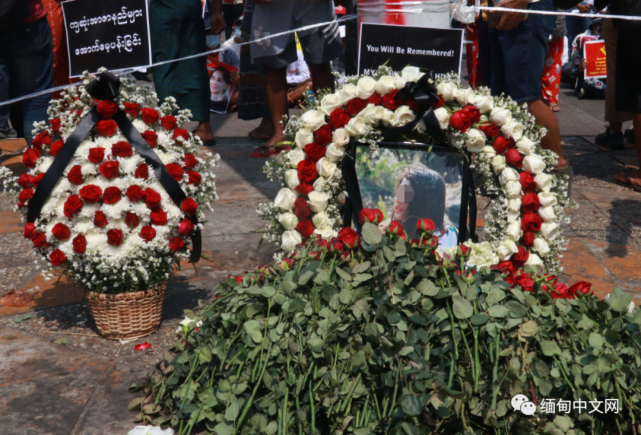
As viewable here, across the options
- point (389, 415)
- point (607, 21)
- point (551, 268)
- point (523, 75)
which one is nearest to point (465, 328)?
point (389, 415)

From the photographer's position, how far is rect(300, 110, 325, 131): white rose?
2742mm

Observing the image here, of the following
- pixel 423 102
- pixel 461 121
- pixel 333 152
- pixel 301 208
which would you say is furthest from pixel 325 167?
pixel 461 121

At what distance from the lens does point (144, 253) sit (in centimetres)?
256

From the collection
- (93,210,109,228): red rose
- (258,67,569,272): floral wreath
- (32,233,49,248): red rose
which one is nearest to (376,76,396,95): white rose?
(258,67,569,272): floral wreath

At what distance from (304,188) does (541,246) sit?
979mm

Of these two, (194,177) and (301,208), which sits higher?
(194,177)

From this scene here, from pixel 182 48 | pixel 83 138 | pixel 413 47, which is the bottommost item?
pixel 83 138

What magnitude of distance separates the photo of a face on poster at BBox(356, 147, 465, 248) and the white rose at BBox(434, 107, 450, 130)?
0.14m

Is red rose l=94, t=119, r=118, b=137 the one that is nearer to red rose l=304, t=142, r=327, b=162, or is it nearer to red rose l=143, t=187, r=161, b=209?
red rose l=143, t=187, r=161, b=209

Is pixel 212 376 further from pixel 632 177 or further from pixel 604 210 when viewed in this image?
pixel 632 177

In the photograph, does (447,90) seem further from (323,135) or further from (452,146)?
(323,135)

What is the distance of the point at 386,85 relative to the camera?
8.84 ft

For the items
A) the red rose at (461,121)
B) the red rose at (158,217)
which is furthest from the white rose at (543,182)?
the red rose at (158,217)

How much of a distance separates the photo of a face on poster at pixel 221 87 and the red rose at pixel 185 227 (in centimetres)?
512
